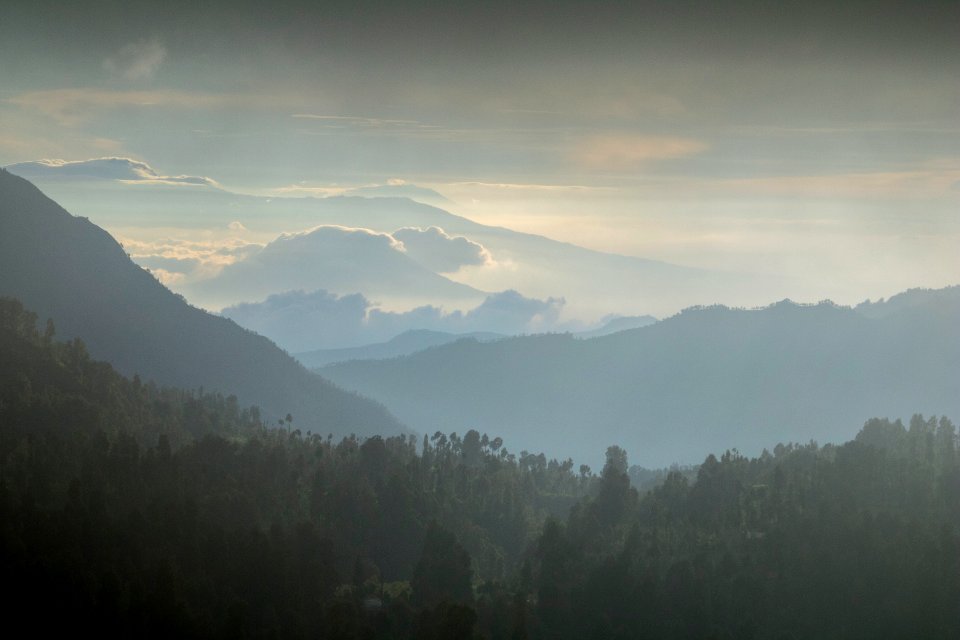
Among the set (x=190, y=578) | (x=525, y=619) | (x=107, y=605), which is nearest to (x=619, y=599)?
(x=525, y=619)

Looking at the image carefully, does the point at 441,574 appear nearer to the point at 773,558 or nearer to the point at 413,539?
the point at 413,539

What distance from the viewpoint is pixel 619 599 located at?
130875 mm

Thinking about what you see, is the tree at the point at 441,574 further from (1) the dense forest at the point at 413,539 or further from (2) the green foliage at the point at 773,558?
(2) the green foliage at the point at 773,558

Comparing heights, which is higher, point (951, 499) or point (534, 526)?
point (951, 499)

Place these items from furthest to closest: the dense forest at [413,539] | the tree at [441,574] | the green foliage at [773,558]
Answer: the green foliage at [773,558] < the tree at [441,574] < the dense forest at [413,539]

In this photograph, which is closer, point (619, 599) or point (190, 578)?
point (190, 578)

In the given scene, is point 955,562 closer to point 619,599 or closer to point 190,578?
point 619,599

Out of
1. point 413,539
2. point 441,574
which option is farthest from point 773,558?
point 413,539

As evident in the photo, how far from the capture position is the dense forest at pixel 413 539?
354ft

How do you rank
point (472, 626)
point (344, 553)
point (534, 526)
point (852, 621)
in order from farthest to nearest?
point (534, 526) < point (344, 553) < point (852, 621) < point (472, 626)

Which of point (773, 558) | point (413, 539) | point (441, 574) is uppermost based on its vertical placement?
point (773, 558)

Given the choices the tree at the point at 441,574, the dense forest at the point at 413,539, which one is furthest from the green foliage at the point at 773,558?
the tree at the point at 441,574

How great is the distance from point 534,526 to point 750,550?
45.1m

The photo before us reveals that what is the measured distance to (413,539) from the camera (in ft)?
515
